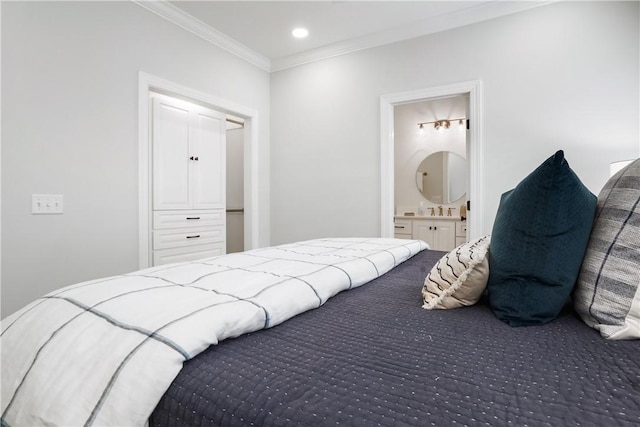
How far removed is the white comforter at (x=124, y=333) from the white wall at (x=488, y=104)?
8.22ft

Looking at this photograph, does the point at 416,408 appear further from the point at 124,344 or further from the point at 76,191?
the point at 76,191

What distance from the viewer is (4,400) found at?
709mm

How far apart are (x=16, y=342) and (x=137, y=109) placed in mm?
2360

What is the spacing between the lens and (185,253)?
3.34 meters

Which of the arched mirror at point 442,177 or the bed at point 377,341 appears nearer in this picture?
the bed at point 377,341

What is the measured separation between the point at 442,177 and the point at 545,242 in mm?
4466

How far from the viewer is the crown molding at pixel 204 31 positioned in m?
2.84

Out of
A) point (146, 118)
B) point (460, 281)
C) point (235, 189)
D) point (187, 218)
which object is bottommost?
point (460, 281)

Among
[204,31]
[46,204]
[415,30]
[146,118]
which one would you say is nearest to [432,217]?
[415,30]

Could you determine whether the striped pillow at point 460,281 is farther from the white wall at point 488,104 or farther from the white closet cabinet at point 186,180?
the white closet cabinet at point 186,180

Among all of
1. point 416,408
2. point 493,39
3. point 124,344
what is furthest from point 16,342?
point 493,39

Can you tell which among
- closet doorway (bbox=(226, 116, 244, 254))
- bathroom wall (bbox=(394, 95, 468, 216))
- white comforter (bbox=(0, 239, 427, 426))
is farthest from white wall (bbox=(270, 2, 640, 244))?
white comforter (bbox=(0, 239, 427, 426))

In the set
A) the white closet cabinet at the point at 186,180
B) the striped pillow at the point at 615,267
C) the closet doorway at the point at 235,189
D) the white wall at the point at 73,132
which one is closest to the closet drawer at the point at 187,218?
the white closet cabinet at the point at 186,180

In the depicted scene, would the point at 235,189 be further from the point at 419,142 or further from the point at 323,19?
the point at 419,142
